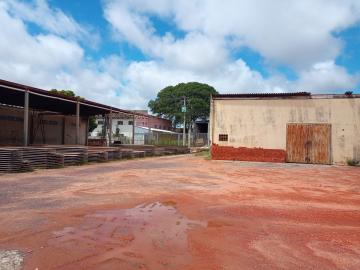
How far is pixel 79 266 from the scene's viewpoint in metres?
4.73

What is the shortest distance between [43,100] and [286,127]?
1607 centimetres

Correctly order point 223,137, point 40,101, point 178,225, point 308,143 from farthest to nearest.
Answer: point 40,101 → point 223,137 → point 308,143 → point 178,225

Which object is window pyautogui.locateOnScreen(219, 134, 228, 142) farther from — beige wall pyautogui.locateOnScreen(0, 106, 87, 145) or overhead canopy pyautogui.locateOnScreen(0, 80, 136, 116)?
beige wall pyautogui.locateOnScreen(0, 106, 87, 145)

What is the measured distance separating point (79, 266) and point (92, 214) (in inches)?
116

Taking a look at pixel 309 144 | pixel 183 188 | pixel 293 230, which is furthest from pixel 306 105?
pixel 293 230

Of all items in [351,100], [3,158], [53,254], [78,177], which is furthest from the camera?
[351,100]

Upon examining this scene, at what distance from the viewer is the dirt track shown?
16.6ft

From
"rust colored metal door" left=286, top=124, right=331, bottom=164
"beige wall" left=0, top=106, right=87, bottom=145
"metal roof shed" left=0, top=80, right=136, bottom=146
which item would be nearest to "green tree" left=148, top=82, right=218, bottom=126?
"beige wall" left=0, top=106, right=87, bottom=145

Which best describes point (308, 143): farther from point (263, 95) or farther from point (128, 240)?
point (128, 240)

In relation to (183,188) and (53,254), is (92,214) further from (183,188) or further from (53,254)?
(183,188)

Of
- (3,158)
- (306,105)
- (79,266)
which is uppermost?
(306,105)

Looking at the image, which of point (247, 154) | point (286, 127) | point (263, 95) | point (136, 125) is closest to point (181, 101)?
point (136, 125)

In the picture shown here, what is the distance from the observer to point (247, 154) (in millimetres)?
23531

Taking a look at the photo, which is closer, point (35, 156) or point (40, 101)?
point (35, 156)
